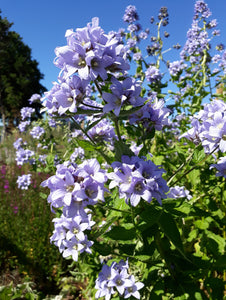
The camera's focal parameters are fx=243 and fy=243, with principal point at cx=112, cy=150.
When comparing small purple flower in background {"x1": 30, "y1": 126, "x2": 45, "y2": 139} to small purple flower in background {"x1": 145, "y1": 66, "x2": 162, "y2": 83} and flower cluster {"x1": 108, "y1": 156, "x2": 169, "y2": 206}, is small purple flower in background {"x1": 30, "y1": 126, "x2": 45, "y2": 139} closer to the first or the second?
small purple flower in background {"x1": 145, "y1": 66, "x2": 162, "y2": 83}

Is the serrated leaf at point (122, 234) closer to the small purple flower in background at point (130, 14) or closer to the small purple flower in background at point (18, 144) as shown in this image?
the small purple flower in background at point (18, 144)

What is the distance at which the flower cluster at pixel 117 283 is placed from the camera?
1.69 metres

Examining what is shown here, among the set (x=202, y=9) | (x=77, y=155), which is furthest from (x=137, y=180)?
(x=202, y=9)

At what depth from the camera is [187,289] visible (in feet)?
5.37

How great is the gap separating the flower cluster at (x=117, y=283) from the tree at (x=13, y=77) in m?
32.8

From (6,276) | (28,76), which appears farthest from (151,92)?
(28,76)

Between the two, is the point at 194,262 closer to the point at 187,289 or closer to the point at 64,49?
the point at 187,289

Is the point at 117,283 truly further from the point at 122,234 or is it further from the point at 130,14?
the point at 130,14

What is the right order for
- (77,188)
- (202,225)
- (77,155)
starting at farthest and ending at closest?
(77,155)
(202,225)
(77,188)

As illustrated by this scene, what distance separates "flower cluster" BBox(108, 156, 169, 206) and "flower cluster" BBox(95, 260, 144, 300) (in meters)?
0.83

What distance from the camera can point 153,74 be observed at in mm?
3445

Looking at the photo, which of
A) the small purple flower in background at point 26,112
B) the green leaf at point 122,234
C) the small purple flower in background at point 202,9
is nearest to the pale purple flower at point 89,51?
the green leaf at point 122,234

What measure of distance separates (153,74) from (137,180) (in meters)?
2.65

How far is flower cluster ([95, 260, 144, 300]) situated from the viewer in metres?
1.69
